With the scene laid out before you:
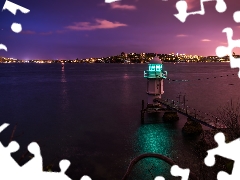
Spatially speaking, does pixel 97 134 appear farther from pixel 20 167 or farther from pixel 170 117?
pixel 20 167

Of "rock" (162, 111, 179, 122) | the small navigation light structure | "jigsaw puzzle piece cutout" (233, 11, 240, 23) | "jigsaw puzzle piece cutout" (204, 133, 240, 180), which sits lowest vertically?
"rock" (162, 111, 179, 122)

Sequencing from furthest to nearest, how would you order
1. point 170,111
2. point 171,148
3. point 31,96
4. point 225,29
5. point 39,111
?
point 31,96 → point 39,111 → point 170,111 → point 171,148 → point 225,29

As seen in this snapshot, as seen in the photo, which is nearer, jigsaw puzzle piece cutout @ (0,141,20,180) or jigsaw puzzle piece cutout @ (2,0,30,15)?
jigsaw puzzle piece cutout @ (0,141,20,180)

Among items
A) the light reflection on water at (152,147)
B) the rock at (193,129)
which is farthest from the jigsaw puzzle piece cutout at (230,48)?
the rock at (193,129)

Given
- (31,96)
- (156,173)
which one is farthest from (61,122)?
(31,96)

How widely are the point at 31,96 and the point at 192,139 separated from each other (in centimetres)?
4977

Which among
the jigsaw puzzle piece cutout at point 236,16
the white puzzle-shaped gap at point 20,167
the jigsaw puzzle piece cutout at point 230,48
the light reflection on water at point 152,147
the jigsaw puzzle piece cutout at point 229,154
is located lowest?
the light reflection on water at point 152,147

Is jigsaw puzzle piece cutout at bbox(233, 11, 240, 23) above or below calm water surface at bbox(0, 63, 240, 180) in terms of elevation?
above

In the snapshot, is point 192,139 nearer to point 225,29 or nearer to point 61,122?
point 61,122

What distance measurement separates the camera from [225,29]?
3.79 metres

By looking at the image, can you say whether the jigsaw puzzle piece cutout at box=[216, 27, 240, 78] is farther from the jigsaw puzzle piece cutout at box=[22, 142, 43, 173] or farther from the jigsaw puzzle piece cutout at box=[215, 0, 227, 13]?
the jigsaw puzzle piece cutout at box=[22, 142, 43, 173]

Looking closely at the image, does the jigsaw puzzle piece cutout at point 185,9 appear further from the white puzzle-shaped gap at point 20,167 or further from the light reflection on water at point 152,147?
the light reflection on water at point 152,147

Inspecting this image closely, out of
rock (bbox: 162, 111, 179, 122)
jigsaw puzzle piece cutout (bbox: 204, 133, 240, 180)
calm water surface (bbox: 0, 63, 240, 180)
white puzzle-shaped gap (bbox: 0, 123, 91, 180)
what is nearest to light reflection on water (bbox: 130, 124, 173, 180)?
calm water surface (bbox: 0, 63, 240, 180)

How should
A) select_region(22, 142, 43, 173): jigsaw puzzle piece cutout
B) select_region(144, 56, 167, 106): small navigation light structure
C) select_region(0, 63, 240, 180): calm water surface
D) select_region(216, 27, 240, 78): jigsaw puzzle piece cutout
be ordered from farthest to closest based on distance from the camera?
1. select_region(144, 56, 167, 106): small navigation light structure
2. select_region(0, 63, 240, 180): calm water surface
3. select_region(216, 27, 240, 78): jigsaw puzzle piece cutout
4. select_region(22, 142, 43, 173): jigsaw puzzle piece cutout
